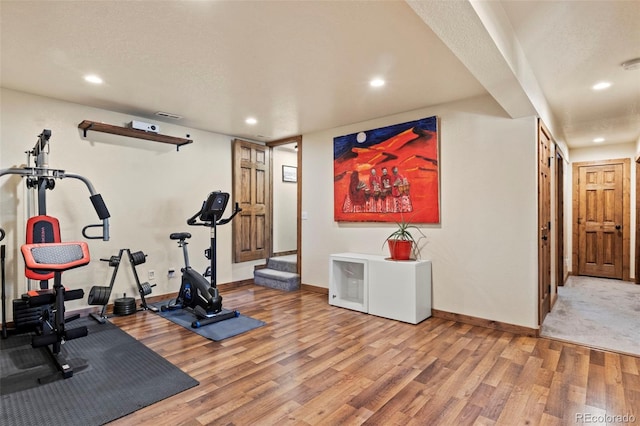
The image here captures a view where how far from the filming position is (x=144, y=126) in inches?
159

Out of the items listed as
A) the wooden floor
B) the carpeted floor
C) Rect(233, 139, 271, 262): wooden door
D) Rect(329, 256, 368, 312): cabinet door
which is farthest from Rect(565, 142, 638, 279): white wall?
Rect(233, 139, 271, 262): wooden door

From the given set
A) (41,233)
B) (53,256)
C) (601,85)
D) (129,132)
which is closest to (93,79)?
(129,132)

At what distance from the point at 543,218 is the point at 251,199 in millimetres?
4063

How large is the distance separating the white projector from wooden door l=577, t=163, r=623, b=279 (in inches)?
289

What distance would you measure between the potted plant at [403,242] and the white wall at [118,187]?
2645 mm

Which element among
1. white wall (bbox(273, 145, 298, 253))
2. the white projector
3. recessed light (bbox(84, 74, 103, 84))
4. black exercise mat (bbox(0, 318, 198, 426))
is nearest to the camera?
black exercise mat (bbox(0, 318, 198, 426))

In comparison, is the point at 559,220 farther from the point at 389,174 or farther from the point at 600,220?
the point at 389,174

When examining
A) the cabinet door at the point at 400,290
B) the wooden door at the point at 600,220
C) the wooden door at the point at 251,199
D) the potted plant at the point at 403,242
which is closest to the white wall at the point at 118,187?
the wooden door at the point at 251,199

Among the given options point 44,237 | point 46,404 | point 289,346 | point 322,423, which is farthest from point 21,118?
point 322,423

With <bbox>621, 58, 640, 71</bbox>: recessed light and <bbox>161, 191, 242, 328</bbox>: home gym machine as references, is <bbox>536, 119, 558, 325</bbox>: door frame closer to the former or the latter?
<bbox>621, 58, 640, 71</bbox>: recessed light

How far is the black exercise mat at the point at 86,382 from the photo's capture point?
196 cm

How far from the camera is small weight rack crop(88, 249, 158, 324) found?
3.54 m

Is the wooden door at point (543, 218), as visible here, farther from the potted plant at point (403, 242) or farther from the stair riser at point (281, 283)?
the stair riser at point (281, 283)

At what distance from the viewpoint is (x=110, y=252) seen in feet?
13.3
